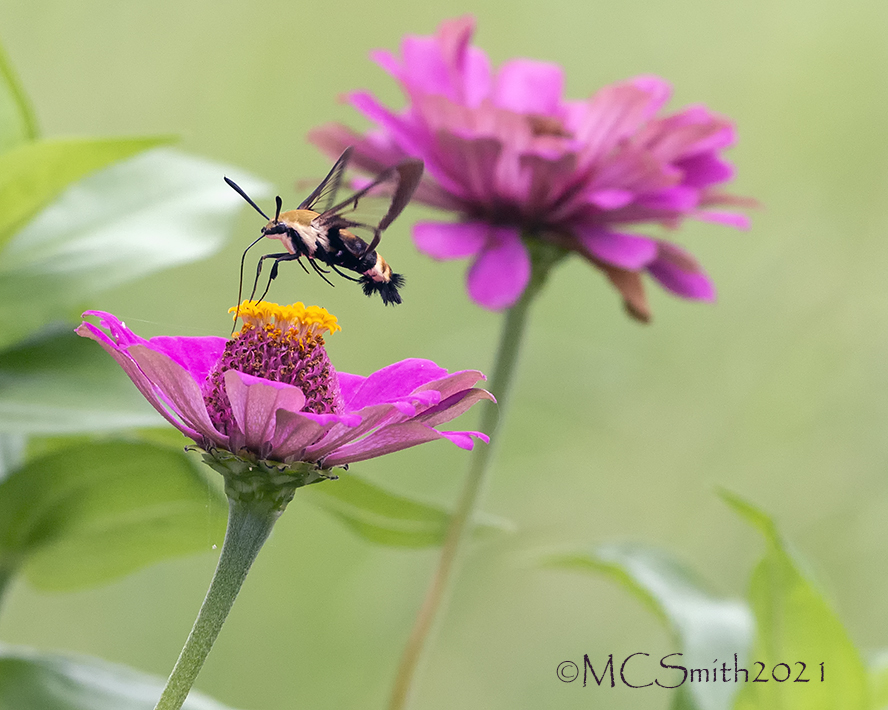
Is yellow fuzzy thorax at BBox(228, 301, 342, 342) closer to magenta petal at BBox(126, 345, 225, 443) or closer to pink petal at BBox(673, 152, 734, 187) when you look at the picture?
magenta petal at BBox(126, 345, 225, 443)

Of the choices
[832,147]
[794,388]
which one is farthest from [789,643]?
[832,147]

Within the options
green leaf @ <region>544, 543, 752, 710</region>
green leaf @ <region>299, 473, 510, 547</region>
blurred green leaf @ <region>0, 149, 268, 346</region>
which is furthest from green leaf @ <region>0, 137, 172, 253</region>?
green leaf @ <region>544, 543, 752, 710</region>

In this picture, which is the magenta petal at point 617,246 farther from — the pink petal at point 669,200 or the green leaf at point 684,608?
the green leaf at point 684,608

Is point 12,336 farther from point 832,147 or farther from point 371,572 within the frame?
point 832,147

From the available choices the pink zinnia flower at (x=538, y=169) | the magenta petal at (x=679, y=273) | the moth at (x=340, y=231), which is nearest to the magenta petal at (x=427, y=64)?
the pink zinnia flower at (x=538, y=169)

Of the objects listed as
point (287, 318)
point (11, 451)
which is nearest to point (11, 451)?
point (11, 451)

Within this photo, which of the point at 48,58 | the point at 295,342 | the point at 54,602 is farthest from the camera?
the point at 48,58
